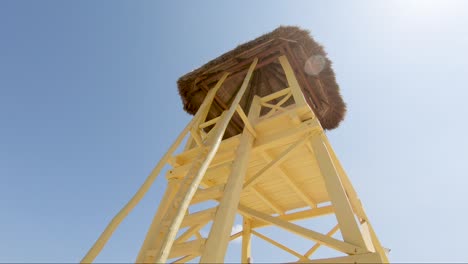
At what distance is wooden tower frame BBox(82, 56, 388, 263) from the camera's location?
8.45 feet

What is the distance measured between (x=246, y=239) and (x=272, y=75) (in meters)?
4.26

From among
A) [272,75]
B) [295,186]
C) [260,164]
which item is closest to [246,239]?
[295,186]

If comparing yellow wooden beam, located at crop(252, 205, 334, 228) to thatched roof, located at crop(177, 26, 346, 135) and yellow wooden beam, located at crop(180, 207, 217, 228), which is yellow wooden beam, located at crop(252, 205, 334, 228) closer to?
thatched roof, located at crop(177, 26, 346, 135)

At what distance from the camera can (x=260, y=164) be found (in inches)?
213

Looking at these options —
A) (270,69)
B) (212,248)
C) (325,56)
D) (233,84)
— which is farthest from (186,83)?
(212,248)

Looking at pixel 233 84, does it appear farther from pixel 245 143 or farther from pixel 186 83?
pixel 245 143

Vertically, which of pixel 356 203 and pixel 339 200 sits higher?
pixel 339 200

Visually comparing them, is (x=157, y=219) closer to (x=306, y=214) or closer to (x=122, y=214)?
(x=122, y=214)

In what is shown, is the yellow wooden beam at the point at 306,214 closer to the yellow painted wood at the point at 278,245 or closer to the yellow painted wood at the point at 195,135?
the yellow painted wood at the point at 278,245

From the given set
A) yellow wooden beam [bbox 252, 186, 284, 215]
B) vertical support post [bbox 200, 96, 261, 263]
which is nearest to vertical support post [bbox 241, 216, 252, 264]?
yellow wooden beam [bbox 252, 186, 284, 215]

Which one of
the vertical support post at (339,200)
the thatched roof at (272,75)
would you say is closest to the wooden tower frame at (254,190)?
the vertical support post at (339,200)

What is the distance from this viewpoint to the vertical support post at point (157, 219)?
3.04 m

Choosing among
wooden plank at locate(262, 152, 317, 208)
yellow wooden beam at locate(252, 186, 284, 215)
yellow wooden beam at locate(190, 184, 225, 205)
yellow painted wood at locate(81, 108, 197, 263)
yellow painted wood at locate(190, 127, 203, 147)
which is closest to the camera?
yellow painted wood at locate(81, 108, 197, 263)

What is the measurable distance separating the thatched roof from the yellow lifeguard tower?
0.02m
